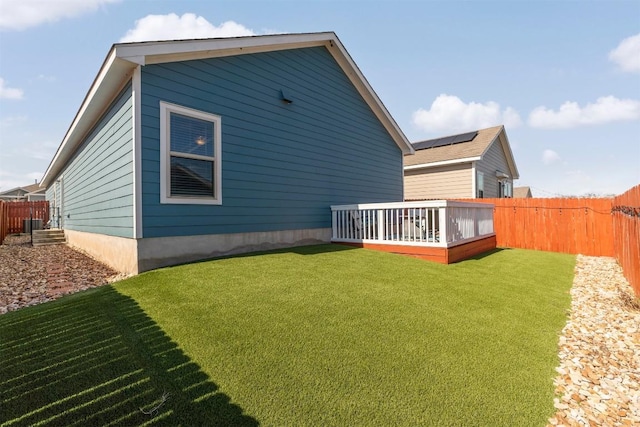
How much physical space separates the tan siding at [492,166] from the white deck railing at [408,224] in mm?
7701

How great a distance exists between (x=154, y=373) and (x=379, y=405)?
66.9 inches

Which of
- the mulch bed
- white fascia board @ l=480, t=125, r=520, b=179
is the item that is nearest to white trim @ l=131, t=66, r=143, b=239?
the mulch bed

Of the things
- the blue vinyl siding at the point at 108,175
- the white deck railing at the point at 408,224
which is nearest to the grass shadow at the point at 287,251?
the white deck railing at the point at 408,224

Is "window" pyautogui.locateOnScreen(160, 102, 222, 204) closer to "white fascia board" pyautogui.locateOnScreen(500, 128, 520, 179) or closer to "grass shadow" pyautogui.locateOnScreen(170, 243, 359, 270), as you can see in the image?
"grass shadow" pyautogui.locateOnScreen(170, 243, 359, 270)

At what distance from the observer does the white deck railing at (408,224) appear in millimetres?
6699

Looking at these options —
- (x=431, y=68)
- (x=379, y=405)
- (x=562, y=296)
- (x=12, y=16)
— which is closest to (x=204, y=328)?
(x=379, y=405)

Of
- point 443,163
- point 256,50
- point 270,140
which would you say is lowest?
point 270,140

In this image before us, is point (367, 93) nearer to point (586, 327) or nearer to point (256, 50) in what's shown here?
point (256, 50)

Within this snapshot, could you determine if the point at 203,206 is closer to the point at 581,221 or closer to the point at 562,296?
the point at 562,296

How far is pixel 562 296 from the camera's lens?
5133 millimetres

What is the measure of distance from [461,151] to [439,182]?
75.5 inches

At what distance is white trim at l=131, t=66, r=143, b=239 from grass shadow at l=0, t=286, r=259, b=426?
2.06 m

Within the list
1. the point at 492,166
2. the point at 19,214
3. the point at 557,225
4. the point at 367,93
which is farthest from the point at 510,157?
the point at 19,214

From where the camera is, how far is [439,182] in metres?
16.3
